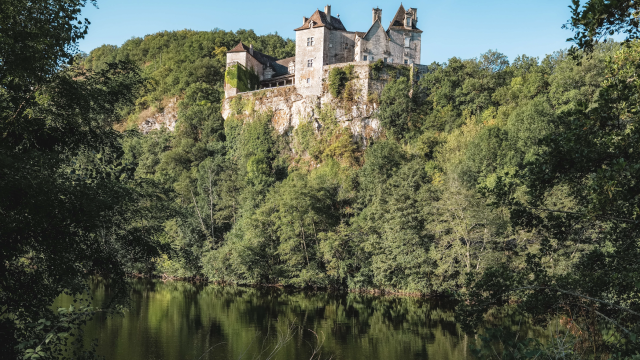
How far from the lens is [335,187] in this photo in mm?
43688

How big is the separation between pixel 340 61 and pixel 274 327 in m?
38.2

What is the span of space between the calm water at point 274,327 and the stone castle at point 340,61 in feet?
77.0

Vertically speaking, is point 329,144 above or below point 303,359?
above

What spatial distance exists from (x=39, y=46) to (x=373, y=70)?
44.9 meters

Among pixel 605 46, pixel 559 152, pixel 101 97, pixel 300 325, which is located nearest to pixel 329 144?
pixel 605 46

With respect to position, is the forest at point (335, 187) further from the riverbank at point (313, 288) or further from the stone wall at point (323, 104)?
the stone wall at point (323, 104)

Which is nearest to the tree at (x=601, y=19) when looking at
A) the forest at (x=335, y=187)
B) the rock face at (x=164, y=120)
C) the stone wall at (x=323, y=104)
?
the forest at (x=335, y=187)

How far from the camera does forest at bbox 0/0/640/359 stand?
8.04 metres

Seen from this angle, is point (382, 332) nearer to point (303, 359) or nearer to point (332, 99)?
point (303, 359)

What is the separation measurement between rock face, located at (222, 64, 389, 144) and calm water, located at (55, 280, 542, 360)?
21114 millimetres

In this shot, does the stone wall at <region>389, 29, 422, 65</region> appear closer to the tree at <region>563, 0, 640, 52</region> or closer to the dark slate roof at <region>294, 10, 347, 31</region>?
the dark slate roof at <region>294, 10, 347, 31</region>

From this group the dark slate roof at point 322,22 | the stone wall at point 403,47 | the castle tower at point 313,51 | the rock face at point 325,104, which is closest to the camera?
the rock face at point 325,104

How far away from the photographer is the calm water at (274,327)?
63.7 feet

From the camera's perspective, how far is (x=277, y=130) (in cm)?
5597
